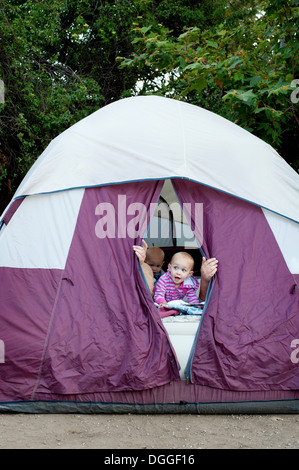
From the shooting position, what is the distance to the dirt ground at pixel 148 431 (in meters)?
3.25

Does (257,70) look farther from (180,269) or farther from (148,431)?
(148,431)

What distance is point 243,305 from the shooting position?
12.8ft

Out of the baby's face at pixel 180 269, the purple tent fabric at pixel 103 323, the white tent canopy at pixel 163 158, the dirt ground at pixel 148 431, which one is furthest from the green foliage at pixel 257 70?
the dirt ground at pixel 148 431

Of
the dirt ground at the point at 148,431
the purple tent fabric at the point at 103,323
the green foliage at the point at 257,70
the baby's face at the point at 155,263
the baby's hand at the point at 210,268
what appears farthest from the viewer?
the green foliage at the point at 257,70

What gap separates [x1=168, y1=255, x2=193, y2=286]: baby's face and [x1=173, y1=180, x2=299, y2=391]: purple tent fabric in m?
0.48

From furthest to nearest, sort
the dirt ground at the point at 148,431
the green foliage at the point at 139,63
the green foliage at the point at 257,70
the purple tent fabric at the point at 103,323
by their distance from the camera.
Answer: the green foliage at the point at 139,63 < the green foliage at the point at 257,70 < the purple tent fabric at the point at 103,323 < the dirt ground at the point at 148,431

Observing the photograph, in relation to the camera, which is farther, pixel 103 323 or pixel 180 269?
pixel 180 269

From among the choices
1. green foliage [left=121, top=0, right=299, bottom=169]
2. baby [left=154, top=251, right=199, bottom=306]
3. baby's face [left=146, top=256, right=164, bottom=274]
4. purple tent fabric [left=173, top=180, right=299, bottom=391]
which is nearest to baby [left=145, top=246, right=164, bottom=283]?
baby's face [left=146, top=256, right=164, bottom=274]

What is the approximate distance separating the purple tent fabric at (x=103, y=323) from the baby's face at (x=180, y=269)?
2.08ft

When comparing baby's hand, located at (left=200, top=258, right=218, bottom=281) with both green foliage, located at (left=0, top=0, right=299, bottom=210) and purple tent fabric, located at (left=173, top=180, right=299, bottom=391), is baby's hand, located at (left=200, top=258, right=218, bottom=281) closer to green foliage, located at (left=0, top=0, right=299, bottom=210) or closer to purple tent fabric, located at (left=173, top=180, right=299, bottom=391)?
purple tent fabric, located at (left=173, top=180, right=299, bottom=391)

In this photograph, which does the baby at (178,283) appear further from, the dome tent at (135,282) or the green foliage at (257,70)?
the green foliage at (257,70)

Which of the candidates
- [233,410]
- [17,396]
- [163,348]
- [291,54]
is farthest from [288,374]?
[291,54]

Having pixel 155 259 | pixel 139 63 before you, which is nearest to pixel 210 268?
pixel 155 259

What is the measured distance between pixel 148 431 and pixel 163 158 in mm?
1927
